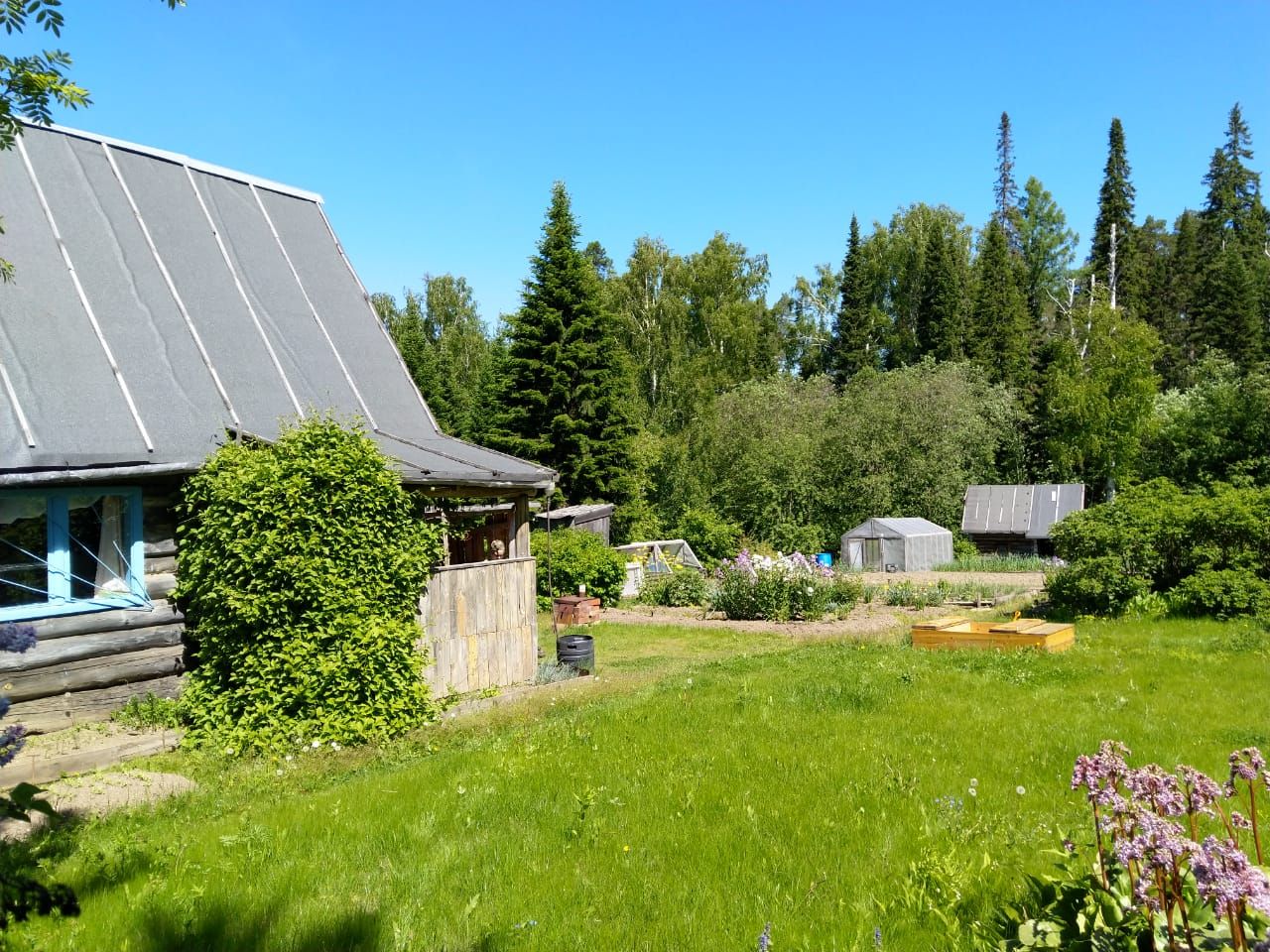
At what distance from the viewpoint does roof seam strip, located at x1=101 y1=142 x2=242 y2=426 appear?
9578 mm

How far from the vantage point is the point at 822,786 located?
569cm

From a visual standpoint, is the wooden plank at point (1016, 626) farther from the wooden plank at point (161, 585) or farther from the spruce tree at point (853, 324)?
the spruce tree at point (853, 324)

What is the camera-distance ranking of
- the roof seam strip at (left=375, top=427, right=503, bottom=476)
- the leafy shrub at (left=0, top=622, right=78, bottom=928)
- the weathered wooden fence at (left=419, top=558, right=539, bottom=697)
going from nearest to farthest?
the leafy shrub at (left=0, top=622, right=78, bottom=928), the weathered wooden fence at (left=419, top=558, right=539, bottom=697), the roof seam strip at (left=375, top=427, right=503, bottom=476)

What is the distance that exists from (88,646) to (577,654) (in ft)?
20.1

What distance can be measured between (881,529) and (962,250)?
85.7 ft

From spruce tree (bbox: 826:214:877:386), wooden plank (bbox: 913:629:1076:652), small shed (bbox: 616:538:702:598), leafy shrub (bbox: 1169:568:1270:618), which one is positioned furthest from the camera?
spruce tree (bbox: 826:214:877:386)

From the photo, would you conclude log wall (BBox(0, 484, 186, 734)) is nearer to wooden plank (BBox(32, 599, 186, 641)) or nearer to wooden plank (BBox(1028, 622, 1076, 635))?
wooden plank (BBox(32, 599, 186, 641))

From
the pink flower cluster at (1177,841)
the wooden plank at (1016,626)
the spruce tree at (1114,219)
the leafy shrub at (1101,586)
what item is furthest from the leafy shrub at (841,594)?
the spruce tree at (1114,219)

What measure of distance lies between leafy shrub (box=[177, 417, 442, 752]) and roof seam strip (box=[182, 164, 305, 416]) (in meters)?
1.93

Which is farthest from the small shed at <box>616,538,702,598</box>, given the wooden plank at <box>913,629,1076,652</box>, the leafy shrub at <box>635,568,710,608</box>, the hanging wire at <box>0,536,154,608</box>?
the hanging wire at <box>0,536,154,608</box>

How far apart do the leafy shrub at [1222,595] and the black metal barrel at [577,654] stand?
33.2 feet

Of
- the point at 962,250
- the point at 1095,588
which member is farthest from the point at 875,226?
the point at 1095,588

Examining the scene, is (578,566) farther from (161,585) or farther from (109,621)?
(109,621)

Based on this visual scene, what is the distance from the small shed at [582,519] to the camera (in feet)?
84.2
